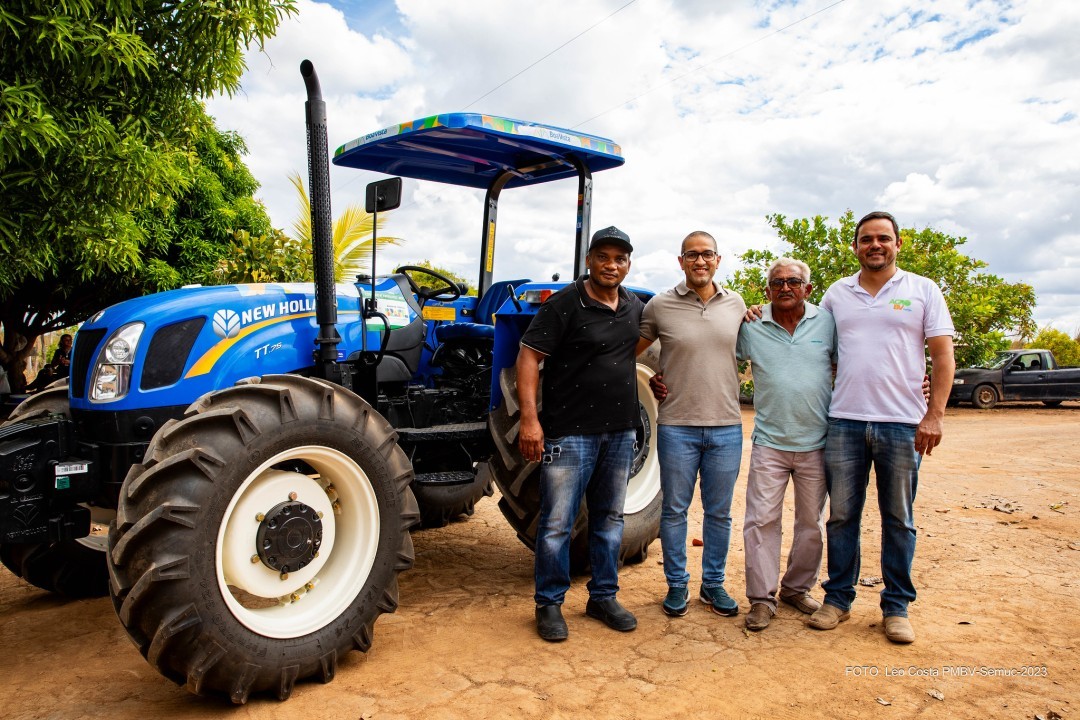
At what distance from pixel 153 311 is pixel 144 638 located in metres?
1.45

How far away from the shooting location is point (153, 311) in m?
3.56

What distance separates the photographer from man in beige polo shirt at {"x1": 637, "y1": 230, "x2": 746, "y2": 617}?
397 centimetres

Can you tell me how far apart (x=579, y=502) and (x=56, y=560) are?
285cm

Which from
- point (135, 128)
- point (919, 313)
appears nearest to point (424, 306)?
point (919, 313)

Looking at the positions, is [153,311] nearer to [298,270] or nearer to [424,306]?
[424,306]

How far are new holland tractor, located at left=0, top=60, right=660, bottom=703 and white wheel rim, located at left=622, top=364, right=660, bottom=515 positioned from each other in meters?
0.12

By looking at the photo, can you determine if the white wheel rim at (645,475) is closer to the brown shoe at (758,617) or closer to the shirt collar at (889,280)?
the brown shoe at (758,617)

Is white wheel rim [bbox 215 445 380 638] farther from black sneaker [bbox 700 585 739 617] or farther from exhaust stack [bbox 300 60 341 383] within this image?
black sneaker [bbox 700 585 739 617]

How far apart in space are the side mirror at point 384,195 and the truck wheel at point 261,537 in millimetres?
938

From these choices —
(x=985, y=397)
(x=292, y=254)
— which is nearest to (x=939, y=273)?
(x=985, y=397)

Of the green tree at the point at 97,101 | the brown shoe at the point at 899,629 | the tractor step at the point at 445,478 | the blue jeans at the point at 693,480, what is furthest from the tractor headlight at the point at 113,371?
the green tree at the point at 97,101

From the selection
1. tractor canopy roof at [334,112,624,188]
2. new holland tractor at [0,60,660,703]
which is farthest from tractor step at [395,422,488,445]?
tractor canopy roof at [334,112,624,188]

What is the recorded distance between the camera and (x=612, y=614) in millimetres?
3926

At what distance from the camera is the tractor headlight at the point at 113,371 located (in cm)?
343
